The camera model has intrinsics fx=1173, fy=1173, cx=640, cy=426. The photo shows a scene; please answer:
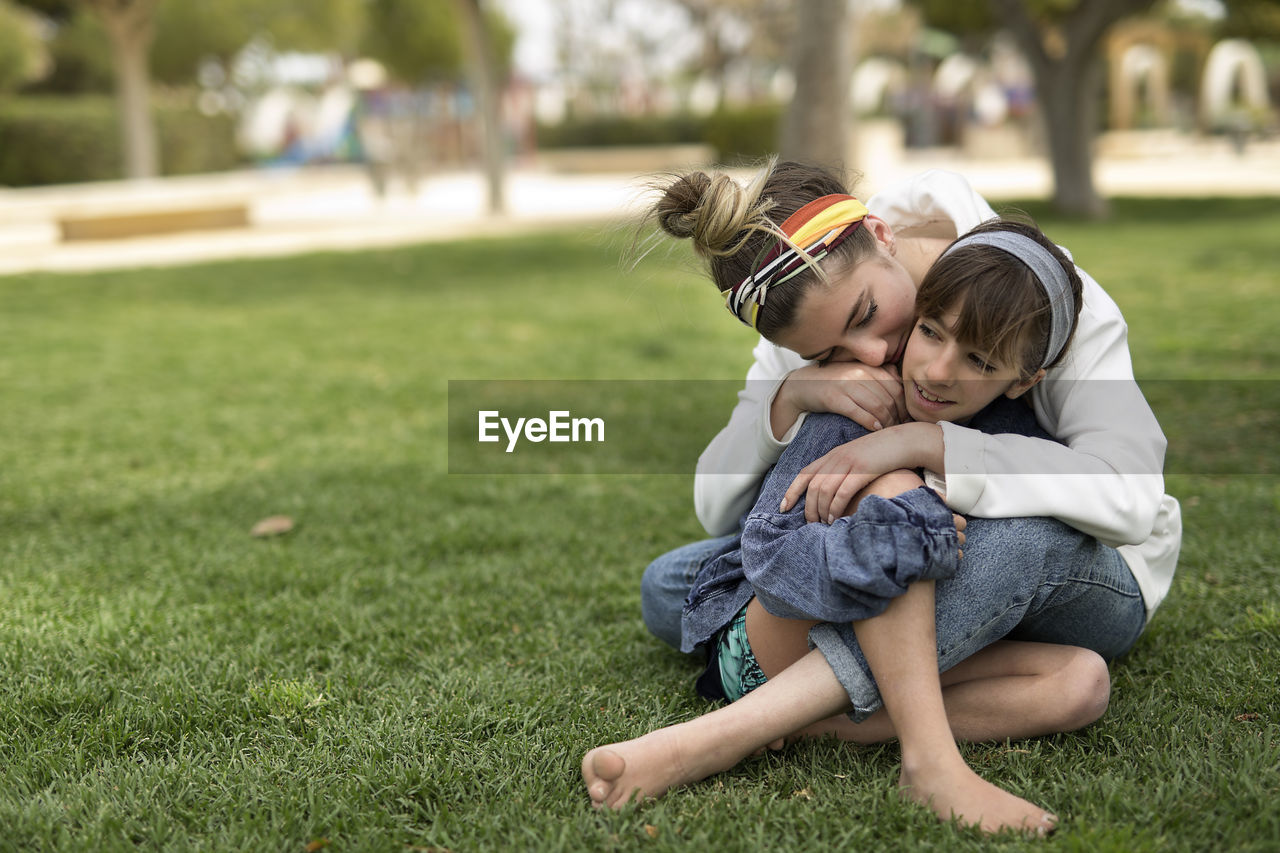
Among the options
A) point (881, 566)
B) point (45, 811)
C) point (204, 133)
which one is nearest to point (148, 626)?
point (45, 811)

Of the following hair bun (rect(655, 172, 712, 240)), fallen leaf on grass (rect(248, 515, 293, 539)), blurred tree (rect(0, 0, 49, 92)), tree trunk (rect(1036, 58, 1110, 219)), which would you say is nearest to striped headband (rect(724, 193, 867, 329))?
hair bun (rect(655, 172, 712, 240))

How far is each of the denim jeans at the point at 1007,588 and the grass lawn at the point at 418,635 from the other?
192 mm

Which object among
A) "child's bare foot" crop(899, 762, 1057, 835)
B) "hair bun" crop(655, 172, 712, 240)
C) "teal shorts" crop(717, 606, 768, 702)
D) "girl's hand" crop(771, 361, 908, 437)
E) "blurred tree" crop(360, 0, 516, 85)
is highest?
"blurred tree" crop(360, 0, 516, 85)

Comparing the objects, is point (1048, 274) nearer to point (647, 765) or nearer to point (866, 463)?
point (866, 463)

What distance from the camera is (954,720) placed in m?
2.06

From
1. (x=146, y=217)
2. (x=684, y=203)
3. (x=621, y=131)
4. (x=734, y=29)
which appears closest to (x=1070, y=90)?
(x=146, y=217)

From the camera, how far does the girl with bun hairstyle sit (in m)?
1.82

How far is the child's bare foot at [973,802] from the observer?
5.72 feet

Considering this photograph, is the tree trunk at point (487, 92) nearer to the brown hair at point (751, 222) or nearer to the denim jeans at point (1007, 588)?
the brown hair at point (751, 222)

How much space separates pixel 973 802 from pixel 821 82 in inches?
357

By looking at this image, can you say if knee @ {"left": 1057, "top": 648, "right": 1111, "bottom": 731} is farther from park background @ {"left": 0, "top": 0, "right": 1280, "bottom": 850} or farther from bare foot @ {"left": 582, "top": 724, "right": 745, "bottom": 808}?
bare foot @ {"left": 582, "top": 724, "right": 745, "bottom": 808}

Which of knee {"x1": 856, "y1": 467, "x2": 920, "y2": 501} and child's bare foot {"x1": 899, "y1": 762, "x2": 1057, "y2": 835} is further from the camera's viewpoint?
knee {"x1": 856, "y1": 467, "x2": 920, "y2": 501}

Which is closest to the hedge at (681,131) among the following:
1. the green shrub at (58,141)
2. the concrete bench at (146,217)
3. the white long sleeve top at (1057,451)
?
the concrete bench at (146,217)

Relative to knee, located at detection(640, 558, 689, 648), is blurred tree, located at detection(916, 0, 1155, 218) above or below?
above
